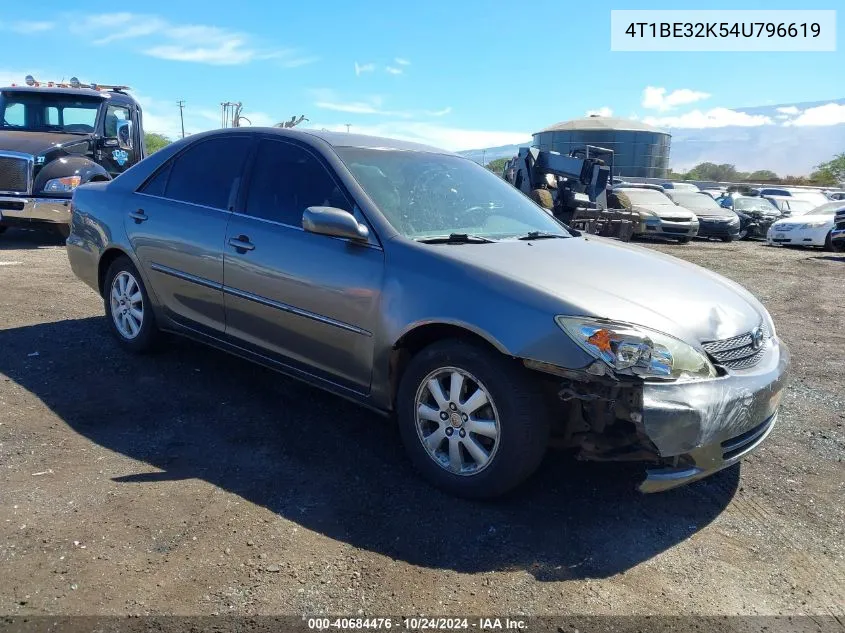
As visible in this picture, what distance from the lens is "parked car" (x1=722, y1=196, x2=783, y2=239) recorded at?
21.1m

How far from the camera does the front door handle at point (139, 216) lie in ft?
15.6

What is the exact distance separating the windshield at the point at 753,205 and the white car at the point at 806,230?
3602 millimetres

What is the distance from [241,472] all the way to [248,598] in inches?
39.8

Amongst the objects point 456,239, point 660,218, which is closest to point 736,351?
point 456,239

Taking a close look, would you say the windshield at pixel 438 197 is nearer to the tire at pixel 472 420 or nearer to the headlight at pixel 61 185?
the tire at pixel 472 420

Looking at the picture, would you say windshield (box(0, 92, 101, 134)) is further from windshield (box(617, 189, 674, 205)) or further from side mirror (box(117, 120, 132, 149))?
windshield (box(617, 189, 674, 205))

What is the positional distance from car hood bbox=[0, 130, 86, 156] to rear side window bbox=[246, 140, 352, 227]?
7.97m

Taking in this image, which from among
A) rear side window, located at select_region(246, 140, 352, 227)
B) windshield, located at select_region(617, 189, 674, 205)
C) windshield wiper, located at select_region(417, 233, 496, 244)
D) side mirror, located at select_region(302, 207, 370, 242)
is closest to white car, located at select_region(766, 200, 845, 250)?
windshield, located at select_region(617, 189, 674, 205)

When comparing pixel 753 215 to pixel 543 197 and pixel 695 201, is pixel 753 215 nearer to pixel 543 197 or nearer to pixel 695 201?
pixel 695 201

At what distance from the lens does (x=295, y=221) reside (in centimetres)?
383

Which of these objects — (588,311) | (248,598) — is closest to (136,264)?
(248,598)

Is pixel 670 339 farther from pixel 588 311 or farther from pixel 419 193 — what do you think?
pixel 419 193

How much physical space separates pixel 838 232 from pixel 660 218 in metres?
3.89

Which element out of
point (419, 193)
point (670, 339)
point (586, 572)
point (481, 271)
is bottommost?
point (586, 572)
